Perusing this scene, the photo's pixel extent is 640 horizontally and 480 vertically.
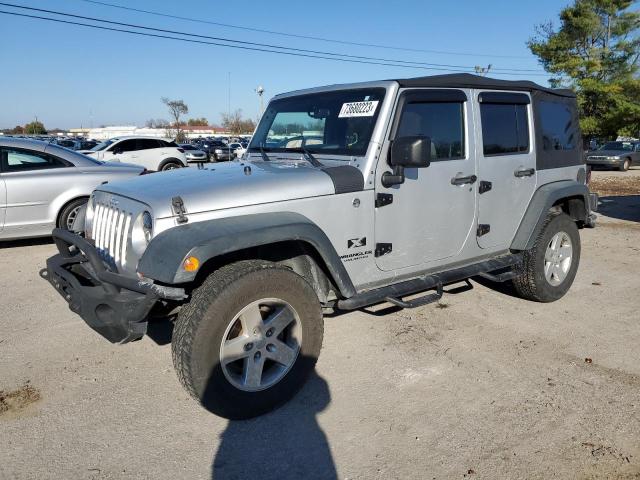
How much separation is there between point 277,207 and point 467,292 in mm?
3084

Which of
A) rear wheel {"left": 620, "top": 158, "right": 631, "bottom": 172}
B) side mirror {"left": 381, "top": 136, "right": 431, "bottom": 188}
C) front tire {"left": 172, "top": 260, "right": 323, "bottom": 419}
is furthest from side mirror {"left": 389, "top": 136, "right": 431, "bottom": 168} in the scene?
rear wheel {"left": 620, "top": 158, "right": 631, "bottom": 172}

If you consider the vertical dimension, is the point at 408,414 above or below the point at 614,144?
below

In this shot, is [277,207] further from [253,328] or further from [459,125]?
[459,125]

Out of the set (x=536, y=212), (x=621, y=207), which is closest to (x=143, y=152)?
(x=621, y=207)

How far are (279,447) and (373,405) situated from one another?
0.72m

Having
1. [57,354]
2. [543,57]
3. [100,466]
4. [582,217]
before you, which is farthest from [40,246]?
[543,57]

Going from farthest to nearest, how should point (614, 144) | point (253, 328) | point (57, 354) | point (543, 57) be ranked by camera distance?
point (543, 57), point (614, 144), point (57, 354), point (253, 328)

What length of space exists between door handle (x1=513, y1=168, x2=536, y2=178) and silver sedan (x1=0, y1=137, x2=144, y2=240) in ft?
18.2

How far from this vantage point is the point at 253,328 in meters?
3.10

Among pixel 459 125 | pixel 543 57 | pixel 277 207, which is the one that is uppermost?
pixel 543 57

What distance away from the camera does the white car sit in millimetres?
18047

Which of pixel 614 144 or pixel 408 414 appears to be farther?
pixel 614 144

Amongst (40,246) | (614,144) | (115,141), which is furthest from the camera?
(614,144)

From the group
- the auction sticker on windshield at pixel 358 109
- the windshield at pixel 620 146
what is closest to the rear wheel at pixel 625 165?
the windshield at pixel 620 146
